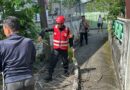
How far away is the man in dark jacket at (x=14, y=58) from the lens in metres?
5.69

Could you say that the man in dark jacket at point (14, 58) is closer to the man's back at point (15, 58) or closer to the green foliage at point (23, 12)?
the man's back at point (15, 58)

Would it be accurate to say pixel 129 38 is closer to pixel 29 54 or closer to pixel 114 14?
pixel 29 54

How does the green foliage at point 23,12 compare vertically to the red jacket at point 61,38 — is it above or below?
above

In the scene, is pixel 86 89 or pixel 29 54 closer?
pixel 29 54

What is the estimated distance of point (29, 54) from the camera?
Answer: 19.4 ft

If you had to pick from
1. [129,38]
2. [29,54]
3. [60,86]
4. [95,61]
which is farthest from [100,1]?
[29,54]

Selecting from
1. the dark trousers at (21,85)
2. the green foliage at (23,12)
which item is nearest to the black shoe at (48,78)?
the green foliage at (23,12)

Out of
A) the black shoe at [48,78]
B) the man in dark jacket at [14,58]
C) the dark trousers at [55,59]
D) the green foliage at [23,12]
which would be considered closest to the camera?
the man in dark jacket at [14,58]

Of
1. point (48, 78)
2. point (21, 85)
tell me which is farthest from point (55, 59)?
point (21, 85)

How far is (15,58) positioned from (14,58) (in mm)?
14

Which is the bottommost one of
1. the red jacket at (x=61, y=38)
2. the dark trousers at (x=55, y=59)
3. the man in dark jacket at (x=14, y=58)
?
the dark trousers at (x=55, y=59)

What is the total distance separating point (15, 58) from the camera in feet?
18.9

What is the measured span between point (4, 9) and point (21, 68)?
18.6 ft

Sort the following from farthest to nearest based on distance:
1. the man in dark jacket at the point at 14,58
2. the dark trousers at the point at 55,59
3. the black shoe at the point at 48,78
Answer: the dark trousers at the point at 55,59, the black shoe at the point at 48,78, the man in dark jacket at the point at 14,58
